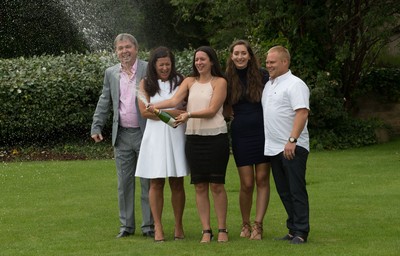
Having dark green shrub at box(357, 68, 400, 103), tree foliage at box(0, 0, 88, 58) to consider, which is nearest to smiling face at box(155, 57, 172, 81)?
dark green shrub at box(357, 68, 400, 103)

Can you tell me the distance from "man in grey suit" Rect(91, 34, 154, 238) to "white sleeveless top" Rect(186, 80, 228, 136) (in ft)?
2.26

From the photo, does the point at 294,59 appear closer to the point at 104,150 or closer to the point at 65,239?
the point at 104,150

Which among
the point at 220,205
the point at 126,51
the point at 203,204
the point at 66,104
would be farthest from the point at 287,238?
the point at 66,104

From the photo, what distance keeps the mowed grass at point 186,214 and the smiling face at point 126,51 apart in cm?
170

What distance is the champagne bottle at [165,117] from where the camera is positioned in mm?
8609

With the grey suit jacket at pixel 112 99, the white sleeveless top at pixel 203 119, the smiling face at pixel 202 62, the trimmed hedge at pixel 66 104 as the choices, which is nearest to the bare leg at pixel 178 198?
the white sleeveless top at pixel 203 119

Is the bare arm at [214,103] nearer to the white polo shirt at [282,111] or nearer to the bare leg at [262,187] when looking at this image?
the white polo shirt at [282,111]

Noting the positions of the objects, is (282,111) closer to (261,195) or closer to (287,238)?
(261,195)

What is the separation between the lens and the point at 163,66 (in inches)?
357

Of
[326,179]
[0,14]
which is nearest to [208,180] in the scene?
[326,179]

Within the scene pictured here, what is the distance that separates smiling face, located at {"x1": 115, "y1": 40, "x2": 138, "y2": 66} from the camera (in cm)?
931

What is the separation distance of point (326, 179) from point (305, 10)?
18.1 feet

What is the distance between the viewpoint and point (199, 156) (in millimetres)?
8852

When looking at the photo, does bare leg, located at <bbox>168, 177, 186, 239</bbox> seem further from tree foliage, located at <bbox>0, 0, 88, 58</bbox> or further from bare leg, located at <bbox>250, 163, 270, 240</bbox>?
tree foliage, located at <bbox>0, 0, 88, 58</bbox>
